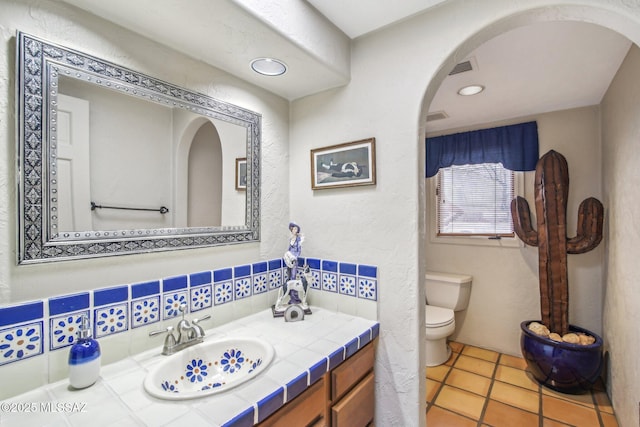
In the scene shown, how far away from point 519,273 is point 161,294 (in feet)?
9.00

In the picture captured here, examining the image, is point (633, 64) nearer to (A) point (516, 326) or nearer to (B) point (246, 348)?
(A) point (516, 326)

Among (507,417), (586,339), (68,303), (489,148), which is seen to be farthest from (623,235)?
(68,303)

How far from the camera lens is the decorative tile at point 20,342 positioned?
31.9 inches

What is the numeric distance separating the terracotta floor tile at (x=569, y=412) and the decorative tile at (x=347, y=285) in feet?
5.22

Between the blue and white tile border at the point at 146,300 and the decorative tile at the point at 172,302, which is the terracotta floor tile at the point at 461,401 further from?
the decorative tile at the point at 172,302

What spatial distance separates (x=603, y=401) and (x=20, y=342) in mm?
3141

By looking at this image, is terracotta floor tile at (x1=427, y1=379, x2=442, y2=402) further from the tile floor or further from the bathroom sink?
the bathroom sink

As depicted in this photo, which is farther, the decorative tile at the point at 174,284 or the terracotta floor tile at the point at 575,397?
the terracotta floor tile at the point at 575,397

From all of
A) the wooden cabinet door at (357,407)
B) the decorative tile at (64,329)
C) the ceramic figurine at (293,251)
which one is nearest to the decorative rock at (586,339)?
the wooden cabinet door at (357,407)

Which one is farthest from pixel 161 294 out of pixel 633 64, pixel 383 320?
pixel 633 64

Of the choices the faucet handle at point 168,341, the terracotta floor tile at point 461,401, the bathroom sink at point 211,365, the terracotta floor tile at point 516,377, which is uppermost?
the faucet handle at point 168,341

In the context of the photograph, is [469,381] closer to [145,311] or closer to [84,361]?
[145,311]

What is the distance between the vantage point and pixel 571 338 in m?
2.06

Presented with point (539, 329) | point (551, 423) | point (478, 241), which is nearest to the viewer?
point (551, 423)
